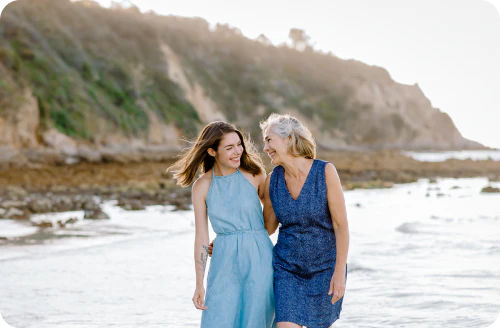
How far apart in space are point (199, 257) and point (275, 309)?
588 mm

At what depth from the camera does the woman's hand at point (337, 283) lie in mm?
3809

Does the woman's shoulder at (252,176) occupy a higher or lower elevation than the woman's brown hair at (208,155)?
lower

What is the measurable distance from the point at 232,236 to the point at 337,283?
699mm

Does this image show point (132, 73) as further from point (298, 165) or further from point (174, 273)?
point (298, 165)

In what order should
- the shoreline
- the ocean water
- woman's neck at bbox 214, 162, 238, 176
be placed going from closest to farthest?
woman's neck at bbox 214, 162, 238, 176 < the ocean water < the shoreline

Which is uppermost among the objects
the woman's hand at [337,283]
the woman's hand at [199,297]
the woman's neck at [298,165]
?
the woman's neck at [298,165]

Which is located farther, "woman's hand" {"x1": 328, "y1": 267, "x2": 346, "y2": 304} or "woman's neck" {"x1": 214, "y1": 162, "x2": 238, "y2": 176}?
"woman's neck" {"x1": 214, "y1": 162, "x2": 238, "y2": 176}

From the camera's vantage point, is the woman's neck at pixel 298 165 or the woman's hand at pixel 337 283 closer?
→ the woman's hand at pixel 337 283

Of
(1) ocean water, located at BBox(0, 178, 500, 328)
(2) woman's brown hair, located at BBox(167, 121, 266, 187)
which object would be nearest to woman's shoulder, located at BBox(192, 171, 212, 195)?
(2) woman's brown hair, located at BBox(167, 121, 266, 187)

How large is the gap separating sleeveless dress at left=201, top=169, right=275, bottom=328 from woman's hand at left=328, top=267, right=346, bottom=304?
1.23 ft

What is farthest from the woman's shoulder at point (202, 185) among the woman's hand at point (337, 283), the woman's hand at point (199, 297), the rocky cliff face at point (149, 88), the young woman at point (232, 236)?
the rocky cliff face at point (149, 88)

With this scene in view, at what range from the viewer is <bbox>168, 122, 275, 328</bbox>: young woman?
3900mm

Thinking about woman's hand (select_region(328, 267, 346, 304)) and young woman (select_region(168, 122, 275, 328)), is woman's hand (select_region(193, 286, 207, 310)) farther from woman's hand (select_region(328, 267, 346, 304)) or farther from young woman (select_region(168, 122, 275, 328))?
woman's hand (select_region(328, 267, 346, 304))

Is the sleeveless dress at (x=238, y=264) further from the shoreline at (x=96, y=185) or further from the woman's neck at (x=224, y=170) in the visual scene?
the shoreline at (x=96, y=185)
